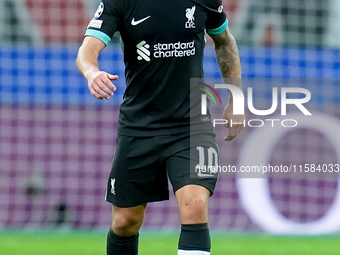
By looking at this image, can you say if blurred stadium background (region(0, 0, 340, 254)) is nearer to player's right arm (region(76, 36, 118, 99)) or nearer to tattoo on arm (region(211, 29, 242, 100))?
tattoo on arm (region(211, 29, 242, 100))

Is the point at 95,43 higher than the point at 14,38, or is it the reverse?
the point at 14,38

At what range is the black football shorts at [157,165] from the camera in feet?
12.0

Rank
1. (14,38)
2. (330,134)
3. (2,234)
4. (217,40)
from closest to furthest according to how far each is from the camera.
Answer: (217,40)
(2,234)
(330,134)
(14,38)

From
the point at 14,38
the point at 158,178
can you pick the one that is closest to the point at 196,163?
the point at 158,178

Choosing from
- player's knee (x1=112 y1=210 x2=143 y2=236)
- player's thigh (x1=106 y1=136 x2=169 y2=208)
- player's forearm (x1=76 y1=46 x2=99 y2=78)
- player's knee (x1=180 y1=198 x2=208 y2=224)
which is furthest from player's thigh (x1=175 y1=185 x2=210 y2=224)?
player's forearm (x1=76 y1=46 x2=99 y2=78)

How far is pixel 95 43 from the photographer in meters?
3.63

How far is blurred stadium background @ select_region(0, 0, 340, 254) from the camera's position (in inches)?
308

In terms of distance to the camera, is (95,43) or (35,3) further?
(35,3)

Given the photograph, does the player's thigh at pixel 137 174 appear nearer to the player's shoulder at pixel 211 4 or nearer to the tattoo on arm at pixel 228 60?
the tattoo on arm at pixel 228 60

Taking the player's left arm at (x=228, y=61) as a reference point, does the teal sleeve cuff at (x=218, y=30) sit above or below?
above

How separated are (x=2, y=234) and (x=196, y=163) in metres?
4.18

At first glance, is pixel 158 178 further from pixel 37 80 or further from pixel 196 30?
pixel 37 80

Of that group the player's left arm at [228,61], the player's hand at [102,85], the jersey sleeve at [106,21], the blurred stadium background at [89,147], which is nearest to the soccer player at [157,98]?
the jersey sleeve at [106,21]

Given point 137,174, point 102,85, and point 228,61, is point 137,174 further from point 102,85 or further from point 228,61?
point 228,61
